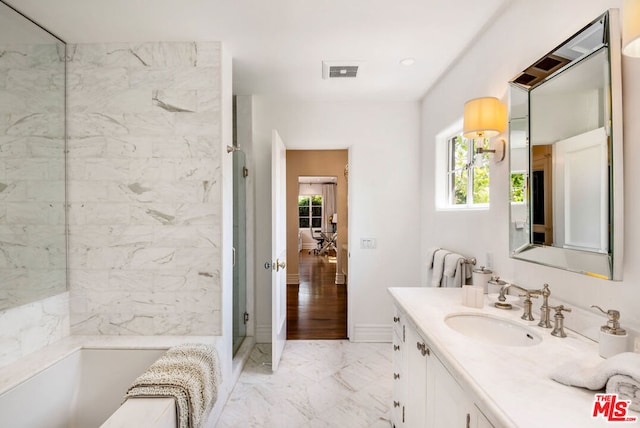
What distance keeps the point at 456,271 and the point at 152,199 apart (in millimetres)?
2120

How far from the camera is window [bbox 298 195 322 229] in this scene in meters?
10.4

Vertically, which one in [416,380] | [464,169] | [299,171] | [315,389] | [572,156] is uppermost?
[299,171]

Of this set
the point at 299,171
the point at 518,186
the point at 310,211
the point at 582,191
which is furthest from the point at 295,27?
the point at 310,211

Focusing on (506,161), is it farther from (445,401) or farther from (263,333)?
(263,333)

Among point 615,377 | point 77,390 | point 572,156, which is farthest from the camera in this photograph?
point 77,390

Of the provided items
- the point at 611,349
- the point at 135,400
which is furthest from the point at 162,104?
the point at 611,349

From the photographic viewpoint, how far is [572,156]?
1.19 m

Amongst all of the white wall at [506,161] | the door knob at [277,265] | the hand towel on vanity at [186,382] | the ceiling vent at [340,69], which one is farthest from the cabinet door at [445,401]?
the ceiling vent at [340,69]

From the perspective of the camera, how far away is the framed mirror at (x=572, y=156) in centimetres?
104

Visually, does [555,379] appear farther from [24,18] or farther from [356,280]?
[24,18]

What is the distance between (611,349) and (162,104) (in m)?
2.52

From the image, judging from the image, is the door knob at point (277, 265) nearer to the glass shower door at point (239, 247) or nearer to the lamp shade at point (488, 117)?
the glass shower door at point (239, 247)

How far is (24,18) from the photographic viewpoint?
1.72 metres

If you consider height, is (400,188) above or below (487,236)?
above
